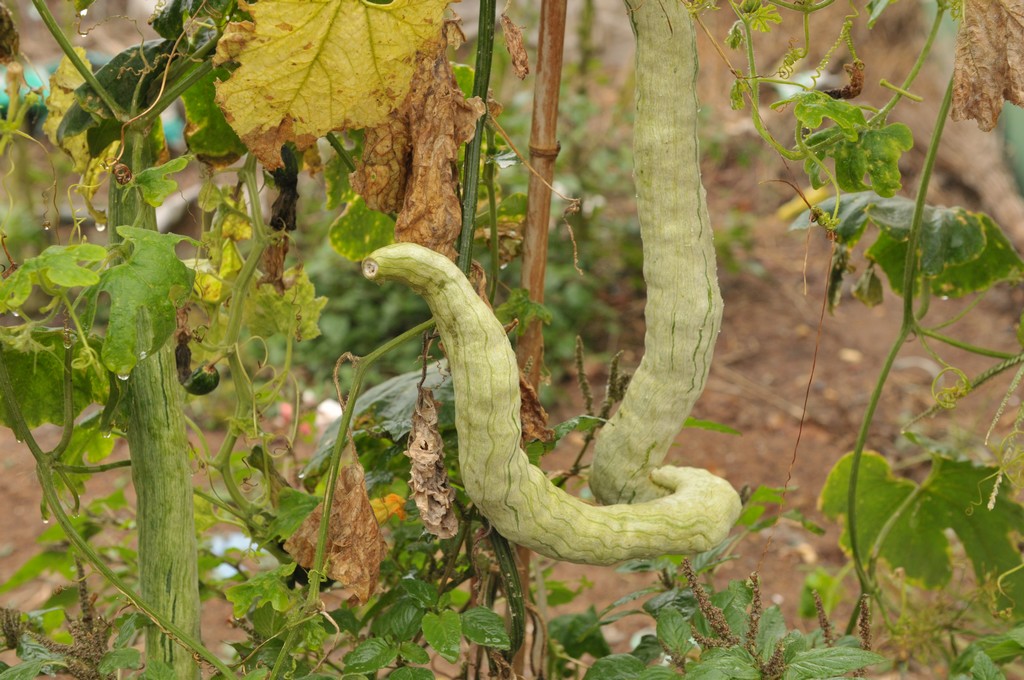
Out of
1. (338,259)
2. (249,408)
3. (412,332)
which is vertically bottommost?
(338,259)

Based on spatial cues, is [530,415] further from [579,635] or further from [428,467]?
[579,635]

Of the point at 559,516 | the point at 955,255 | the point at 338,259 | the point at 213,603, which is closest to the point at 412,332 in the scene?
the point at 559,516

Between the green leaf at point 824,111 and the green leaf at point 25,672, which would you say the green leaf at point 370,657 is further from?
the green leaf at point 824,111

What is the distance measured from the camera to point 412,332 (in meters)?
0.90

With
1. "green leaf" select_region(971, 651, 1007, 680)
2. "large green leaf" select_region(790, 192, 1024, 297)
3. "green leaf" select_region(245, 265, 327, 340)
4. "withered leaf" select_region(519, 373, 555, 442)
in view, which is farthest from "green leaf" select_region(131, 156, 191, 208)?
"green leaf" select_region(971, 651, 1007, 680)

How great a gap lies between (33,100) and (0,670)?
23.9 inches

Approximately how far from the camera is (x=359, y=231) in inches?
50.9

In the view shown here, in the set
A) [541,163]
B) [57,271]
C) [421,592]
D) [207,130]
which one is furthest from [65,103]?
[421,592]

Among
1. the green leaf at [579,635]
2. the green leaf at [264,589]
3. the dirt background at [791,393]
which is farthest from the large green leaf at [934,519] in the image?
the green leaf at [264,589]

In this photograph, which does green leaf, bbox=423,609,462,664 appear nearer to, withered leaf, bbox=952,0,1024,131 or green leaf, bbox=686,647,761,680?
green leaf, bbox=686,647,761,680

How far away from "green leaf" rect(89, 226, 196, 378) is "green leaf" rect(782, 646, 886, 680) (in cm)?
62

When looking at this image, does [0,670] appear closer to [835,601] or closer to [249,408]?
[249,408]

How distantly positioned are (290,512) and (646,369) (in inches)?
16.6

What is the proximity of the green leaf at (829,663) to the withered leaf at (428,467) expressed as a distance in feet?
1.09
